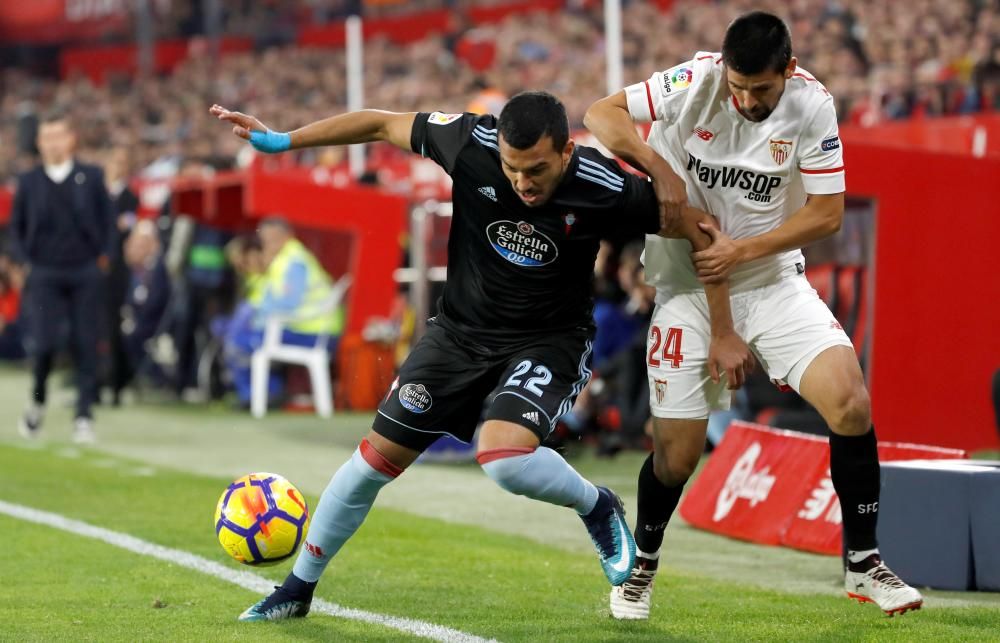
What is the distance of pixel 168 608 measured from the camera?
239 inches

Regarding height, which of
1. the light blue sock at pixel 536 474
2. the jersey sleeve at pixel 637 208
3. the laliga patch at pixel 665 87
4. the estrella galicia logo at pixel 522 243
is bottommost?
the light blue sock at pixel 536 474

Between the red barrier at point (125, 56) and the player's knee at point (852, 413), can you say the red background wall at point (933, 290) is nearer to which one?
the player's knee at point (852, 413)

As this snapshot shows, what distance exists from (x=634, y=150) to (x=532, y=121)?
623mm

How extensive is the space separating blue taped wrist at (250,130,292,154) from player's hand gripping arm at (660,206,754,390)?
1.34 metres

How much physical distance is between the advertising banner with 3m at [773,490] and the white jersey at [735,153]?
2.12 metres

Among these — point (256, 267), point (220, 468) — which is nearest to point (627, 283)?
point (220, 468)

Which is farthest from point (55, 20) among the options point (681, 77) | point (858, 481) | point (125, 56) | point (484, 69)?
point (858, 481)

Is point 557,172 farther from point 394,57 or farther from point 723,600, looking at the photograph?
point 394,57

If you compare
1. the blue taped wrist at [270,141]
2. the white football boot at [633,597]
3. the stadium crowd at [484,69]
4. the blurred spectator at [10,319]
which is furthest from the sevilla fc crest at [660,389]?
the blurred spectator at [10,319]

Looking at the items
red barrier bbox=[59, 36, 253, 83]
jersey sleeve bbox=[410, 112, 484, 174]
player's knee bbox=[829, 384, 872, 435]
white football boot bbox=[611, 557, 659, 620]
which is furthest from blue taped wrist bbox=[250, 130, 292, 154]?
red barrier bbox=[59, 36, 253, 83]

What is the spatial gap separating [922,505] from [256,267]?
11274 mm

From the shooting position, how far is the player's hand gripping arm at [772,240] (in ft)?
18.4

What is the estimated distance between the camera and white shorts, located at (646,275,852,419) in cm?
580

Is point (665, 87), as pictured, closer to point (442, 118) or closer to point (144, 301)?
point (442, 118)
